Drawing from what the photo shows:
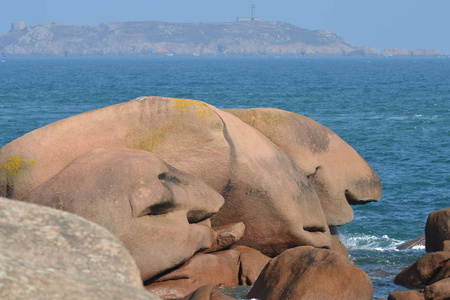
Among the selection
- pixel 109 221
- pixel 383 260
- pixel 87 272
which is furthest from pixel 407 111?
pixel 87 272

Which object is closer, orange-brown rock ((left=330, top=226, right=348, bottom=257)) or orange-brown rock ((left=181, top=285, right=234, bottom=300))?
orange-brown rock ((left=181, top=285, right=234, bottom=300))

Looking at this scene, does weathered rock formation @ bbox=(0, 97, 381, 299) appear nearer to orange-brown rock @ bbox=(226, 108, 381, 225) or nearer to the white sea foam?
orange-brown rock @ bbox=(226, 108, 381, 225)

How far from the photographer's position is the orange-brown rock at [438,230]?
1969cm

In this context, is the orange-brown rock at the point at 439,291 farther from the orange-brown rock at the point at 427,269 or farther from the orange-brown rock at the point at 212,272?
the orange-brown rock at the point at 212,272

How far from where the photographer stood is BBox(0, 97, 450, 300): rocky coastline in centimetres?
1401

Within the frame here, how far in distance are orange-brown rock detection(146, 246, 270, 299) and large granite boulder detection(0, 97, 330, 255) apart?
0.87m

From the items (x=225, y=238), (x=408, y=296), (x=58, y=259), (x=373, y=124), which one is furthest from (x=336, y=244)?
(x=373, y=124)

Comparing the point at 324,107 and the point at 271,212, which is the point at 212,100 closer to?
the point at 324,107

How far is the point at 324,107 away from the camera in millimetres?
67125

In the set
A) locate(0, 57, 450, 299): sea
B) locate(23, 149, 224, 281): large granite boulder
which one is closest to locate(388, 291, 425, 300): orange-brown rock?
locate(0, 57, 450, 299): sea

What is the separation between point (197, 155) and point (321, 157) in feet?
15.3

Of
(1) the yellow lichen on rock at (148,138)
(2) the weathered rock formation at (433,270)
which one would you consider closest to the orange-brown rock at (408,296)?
(2) the weathered rock formation at (433,270)

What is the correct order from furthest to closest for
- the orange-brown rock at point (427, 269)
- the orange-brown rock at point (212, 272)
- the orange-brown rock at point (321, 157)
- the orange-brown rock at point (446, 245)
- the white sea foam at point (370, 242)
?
1. the white sea foam at point (370, 242)
2. the orange-brown rock at point (321, 157)
3. the orange-brown rock at point (446, 245)
4. the orange-brown rock at point (427, 269)
5. the orange-brown rock at point (212, 272)

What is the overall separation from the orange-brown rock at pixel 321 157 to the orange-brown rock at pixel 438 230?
1.94m
